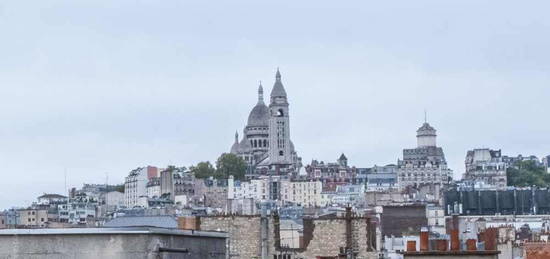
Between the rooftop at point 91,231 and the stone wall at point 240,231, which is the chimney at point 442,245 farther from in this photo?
the stone wall at point 240,231

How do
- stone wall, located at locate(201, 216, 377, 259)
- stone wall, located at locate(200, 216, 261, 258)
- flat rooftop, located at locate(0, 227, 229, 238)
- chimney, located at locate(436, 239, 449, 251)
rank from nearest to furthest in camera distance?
flat rooftop, located at locate(0, 227, 229, 238), chimney, located at locate(436, 239, 449, 251), stone wall, located at locate(201, 216, 377, 259), stone wall, located at locate(200, 216, 261, 258)

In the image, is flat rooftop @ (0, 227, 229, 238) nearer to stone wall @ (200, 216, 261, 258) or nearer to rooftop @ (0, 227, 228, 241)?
rooftop @ (0, 227, 228, 241)

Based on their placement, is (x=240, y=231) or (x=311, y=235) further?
(x=311, y=235)

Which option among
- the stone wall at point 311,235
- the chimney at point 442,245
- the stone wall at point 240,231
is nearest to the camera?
the chimney at point 442,245

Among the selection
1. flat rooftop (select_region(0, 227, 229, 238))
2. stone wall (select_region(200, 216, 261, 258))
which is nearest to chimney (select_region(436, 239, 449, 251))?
flat rooftop (select_region(0, 227, 229, 238))

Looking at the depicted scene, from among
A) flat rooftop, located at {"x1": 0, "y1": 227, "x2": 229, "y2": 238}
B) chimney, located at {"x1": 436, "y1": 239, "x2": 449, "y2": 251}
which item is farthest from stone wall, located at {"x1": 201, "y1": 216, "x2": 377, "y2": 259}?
flat rooftop, located at {"x1": 0, "y1": 227, "x2": 229, "y2": 238}

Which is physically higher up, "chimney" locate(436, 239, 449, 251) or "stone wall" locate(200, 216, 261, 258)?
"stone wall" locate(200, 216, 261, 258)

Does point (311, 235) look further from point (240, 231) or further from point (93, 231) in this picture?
point (93, 231)

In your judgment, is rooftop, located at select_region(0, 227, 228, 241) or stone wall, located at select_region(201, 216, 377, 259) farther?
stone wall, located at select_region(201, 216, 377, 259)

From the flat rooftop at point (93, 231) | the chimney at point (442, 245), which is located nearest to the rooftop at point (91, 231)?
the flat rooftop at point (93, 231)

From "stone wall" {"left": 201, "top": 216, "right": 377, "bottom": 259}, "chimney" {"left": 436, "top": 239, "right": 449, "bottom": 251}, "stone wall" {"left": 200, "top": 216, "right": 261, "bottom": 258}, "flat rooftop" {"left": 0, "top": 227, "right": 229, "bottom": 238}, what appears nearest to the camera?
"flat rooftop" {"left": 0, "top": 227, "right": 229, "bottom": 238}

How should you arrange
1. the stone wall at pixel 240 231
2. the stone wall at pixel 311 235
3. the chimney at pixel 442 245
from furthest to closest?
the stone wall at pixel 240 231
the stone wall at pixel 311 235
the chimney at pixel 442 245

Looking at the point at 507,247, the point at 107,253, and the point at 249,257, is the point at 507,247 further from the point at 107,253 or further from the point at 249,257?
the point at 107,253

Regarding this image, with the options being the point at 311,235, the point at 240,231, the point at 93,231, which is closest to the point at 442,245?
the point at 93,231
